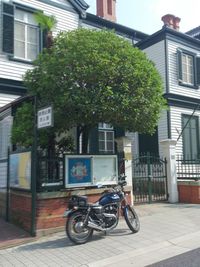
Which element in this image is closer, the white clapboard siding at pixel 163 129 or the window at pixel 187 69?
the white clapboard siding at pixel 163 129

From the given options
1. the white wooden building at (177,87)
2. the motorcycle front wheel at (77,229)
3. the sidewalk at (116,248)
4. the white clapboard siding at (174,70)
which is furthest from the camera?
the white clapboard siding at (174,70)

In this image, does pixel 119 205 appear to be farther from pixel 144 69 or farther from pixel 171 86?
pixel 171 86

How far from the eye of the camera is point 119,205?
26.3 ft

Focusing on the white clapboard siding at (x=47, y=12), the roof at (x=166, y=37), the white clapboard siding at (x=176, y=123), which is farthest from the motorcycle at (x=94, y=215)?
the roof at (x=166, y=37)

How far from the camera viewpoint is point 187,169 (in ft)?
43.1

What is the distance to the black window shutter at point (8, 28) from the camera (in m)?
12.1

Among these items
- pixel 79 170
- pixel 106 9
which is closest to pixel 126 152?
pixel 79 170

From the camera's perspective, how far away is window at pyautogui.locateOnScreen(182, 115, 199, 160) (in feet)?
54.9

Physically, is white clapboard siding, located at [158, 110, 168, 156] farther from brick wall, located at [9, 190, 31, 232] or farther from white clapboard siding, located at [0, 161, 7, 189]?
brick wall, located at [9, 190, 31, 232]

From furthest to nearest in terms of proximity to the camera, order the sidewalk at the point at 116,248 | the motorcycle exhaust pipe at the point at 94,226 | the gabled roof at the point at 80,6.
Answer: the gabled roof at the point at 80,6, the motorcycle exhaust pipe at the point at 94,226, the sidewalk at the point at 116,248

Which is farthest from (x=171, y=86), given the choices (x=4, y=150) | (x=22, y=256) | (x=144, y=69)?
(x=22, y=256)

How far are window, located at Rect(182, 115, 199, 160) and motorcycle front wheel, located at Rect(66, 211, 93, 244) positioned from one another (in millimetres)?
10101

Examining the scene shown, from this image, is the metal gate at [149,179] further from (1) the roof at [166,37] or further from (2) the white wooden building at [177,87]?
(1) the roof at [166,37]

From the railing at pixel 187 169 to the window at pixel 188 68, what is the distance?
5240 mm
